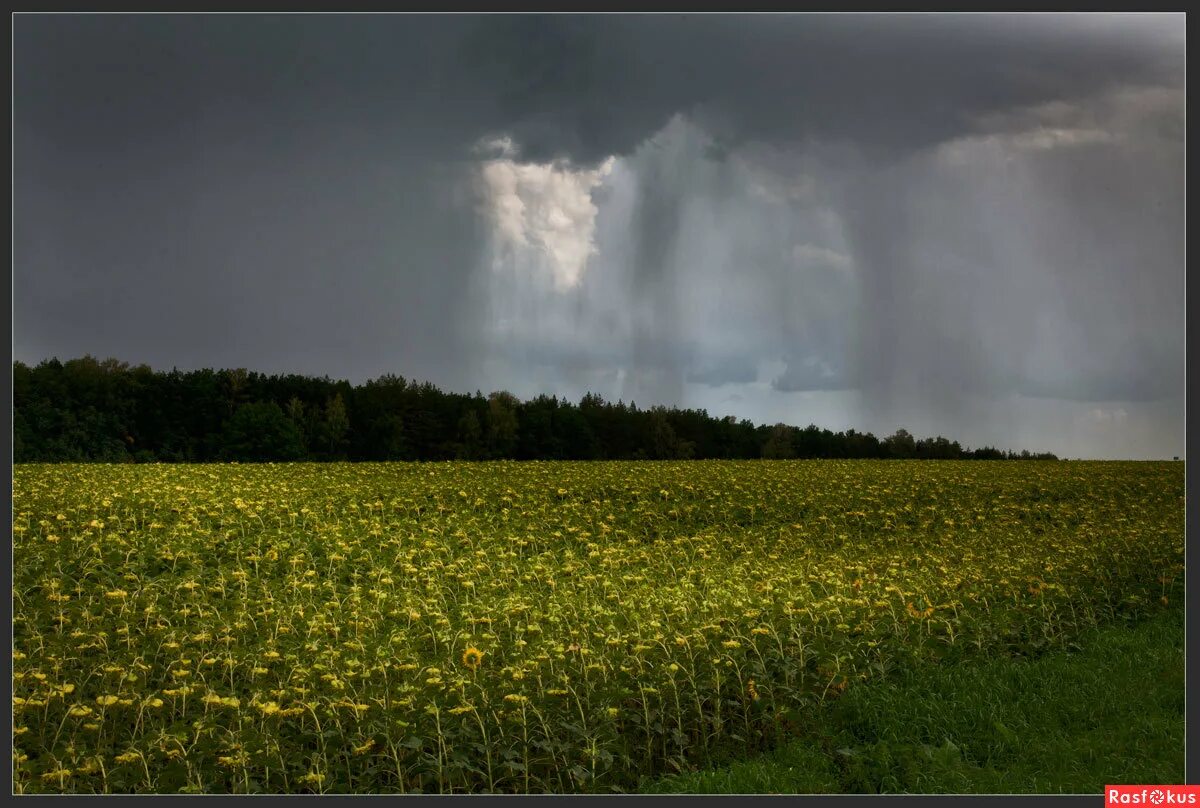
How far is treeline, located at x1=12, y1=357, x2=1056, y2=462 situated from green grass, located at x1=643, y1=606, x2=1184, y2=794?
11.3m

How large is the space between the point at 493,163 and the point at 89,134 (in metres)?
3.66

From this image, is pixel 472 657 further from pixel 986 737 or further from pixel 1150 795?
pixel 1150 795

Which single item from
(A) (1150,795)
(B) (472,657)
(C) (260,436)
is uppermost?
(C) (260,436)

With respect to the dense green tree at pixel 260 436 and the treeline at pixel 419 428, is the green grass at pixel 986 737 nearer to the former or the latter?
the treeline at pixel 419 428

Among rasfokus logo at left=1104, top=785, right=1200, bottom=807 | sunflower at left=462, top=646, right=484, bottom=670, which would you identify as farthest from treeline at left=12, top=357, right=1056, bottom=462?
sunflower at left=462, top=646, right=484, bottom=670

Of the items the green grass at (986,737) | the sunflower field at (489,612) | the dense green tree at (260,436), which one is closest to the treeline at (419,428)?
the dense green tree at (260,436)

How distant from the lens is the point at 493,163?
8484 millimetres

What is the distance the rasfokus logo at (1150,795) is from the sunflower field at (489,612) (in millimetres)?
1957

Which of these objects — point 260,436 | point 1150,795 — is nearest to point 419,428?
point 260,436

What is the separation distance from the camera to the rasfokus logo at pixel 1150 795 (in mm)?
5438

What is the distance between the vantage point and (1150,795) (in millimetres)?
5562

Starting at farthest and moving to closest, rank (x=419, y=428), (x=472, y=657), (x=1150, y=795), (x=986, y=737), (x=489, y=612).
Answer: (x=419, y=428)
(x=489, y=612)
(x=472, y=657)
(x=986, y=737)
(x=1150, y=795)

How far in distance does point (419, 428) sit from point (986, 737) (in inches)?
744

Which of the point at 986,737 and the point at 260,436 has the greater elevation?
the point at 260,436
